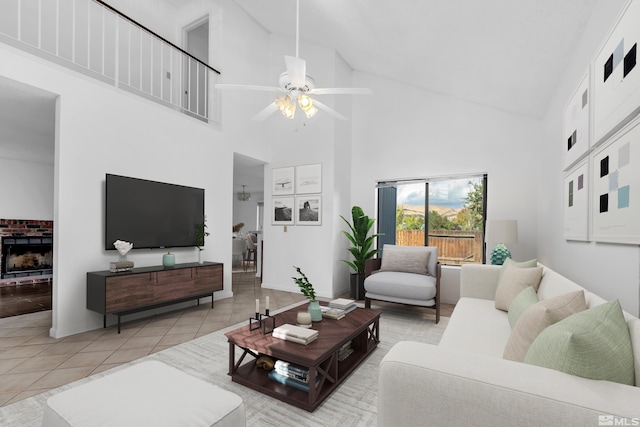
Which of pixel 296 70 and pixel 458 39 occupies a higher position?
pixel 458 39

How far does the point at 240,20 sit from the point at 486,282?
526cm

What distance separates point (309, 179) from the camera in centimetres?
514

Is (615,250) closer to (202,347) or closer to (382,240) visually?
(202,347)

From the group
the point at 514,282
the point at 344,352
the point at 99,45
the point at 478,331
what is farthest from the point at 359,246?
the point at 99,45

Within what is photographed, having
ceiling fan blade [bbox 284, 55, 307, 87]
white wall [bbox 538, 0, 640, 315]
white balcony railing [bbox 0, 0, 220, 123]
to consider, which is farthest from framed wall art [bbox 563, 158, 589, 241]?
white balcony railing [bbox 0, 0, 220, 123]

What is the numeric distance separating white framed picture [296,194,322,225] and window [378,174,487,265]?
43.3 inches

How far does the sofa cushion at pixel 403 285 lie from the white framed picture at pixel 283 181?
7.53 ft

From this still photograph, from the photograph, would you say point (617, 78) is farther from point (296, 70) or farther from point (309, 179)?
point (309, 179)

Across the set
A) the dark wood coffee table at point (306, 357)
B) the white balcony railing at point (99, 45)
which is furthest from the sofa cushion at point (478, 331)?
the white balcony railing at point (99, 45)

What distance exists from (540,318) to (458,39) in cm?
279

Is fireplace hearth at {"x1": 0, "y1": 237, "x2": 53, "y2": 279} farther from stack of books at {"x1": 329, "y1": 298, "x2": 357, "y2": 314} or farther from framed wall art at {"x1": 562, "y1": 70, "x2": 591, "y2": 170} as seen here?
framed wall art at {"x1": 562, "y1": 70, "x2": 591, "y2": 170}

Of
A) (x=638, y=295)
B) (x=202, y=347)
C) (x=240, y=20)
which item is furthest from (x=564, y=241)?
(x=240, y=20)

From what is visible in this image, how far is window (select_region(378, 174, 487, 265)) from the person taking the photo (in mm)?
4516

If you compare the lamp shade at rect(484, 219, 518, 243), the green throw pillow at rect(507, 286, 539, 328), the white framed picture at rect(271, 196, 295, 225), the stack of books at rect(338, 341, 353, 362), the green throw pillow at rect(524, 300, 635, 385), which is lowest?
the stack of books at rect(338, 341, 353, 362)
